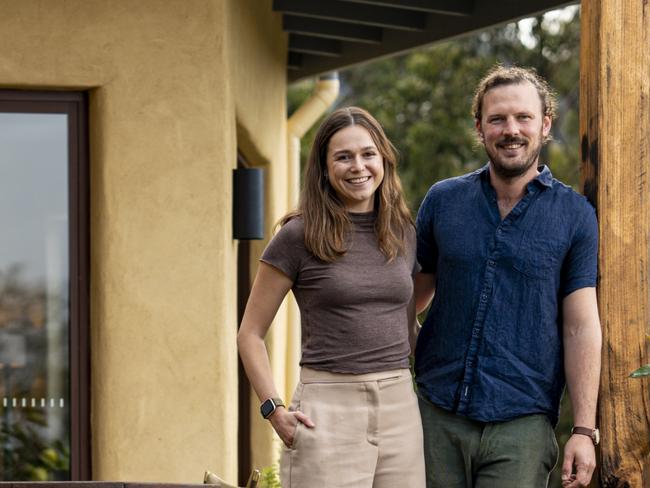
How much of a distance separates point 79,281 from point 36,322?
238 millimetres

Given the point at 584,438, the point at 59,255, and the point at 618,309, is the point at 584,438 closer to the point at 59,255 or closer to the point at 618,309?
the point at 618,309

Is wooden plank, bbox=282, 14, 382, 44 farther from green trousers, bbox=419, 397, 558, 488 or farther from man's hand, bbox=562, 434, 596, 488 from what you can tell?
man's hand, bbox=562, 434, 596, 488

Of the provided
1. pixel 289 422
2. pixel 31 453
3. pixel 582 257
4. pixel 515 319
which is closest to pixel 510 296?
pixel 515 319

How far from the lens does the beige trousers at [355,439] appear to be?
134 inches

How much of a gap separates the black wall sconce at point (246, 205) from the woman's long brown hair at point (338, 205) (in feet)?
6.12

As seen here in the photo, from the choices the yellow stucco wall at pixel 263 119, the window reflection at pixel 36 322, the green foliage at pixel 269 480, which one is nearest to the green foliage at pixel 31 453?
the window reflection at pixel 36 322

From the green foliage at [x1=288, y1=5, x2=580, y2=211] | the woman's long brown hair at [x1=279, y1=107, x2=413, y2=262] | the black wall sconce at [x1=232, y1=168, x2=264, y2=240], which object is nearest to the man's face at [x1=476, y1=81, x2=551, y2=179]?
the woman's long brown hair at [x1=279, y1=107, x2=413, y2=262]

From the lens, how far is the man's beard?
343 cm

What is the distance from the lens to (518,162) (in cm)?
343

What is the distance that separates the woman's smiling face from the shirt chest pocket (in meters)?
0.42

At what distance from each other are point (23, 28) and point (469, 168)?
45.7 feet

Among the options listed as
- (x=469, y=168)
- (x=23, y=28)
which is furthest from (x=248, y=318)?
(x=469, y=168)

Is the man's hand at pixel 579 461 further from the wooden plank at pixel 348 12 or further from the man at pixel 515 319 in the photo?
the wooden plank at pixel 348 12

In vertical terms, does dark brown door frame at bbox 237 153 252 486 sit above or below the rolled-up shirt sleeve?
below
